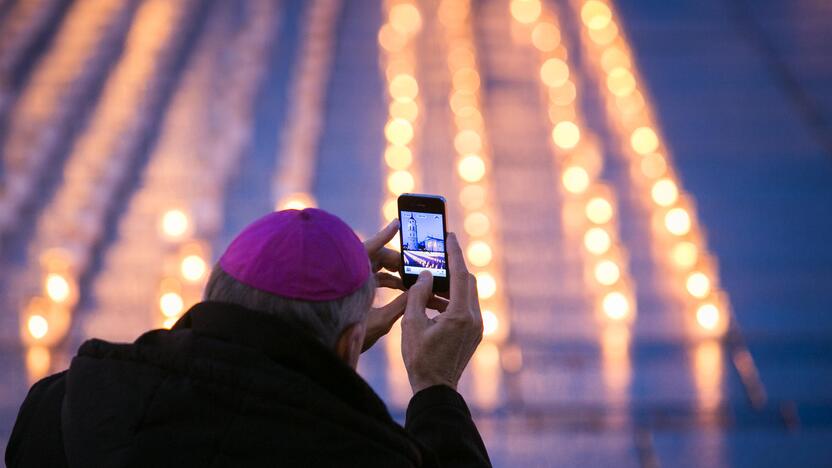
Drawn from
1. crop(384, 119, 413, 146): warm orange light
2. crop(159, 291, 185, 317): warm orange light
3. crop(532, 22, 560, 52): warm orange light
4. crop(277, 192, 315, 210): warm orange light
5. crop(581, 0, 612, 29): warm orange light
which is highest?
crop(581, 0, 612, 29): warm orange light

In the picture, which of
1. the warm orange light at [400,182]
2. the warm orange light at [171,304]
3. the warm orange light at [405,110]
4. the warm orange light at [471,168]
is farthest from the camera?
the warm orange light at [405,110]

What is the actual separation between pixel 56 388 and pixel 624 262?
2.33 m

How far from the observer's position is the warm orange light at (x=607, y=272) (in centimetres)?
281

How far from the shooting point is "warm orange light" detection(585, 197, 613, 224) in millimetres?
3143

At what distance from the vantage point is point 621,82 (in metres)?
4.11

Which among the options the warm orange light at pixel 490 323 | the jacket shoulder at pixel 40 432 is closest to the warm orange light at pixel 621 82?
the warm orange light at pixel 490 323

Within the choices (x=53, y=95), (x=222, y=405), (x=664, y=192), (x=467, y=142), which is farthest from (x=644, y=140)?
(x=222, y=405)

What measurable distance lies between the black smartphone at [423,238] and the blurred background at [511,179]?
1011 millimetres

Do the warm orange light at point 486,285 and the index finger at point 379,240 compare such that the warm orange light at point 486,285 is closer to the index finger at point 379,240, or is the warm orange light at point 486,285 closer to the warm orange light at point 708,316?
the warm orange light at point 708,316

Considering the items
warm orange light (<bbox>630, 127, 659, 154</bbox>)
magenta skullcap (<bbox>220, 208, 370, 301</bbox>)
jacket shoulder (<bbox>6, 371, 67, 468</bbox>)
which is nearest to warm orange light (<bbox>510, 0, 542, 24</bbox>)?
warm orange light (<bbox>630, 127, 659, 154</bbox>)

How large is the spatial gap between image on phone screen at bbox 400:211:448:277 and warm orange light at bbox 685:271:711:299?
175cm

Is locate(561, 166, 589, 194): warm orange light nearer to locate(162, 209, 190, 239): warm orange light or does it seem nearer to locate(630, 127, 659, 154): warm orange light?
locate(630, 127, 659, 154): warm orange light

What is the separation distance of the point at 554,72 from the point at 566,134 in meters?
0.60

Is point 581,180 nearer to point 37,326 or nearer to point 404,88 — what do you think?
point 404,88
